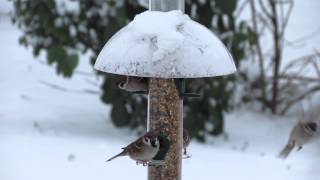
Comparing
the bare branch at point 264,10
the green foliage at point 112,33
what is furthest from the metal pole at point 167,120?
the bare branch at point 264,10

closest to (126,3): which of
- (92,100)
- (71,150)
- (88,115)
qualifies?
(71,150)

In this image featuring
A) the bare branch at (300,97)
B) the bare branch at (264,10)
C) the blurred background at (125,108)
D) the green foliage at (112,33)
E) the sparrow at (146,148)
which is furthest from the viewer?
the bare branch at (300,97)

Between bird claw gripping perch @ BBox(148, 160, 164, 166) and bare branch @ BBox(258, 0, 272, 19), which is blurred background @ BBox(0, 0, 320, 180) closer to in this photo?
bare branch @ BBox(258, 0, 272, 19)

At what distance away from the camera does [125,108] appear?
22.0 ft

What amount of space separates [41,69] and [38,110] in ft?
7.95

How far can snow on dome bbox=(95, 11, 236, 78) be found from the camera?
2.69m

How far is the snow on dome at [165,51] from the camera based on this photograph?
2.69 metres

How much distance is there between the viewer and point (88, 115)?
25.1 feet

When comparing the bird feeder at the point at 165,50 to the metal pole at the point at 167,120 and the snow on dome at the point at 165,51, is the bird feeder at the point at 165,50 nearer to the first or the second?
the snow on dome at the point at 165,51

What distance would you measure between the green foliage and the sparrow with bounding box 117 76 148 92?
292 centimetres

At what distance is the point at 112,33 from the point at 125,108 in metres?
0.89

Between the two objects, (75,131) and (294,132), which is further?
(75,131)

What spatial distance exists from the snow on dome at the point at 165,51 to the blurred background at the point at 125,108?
1789mm

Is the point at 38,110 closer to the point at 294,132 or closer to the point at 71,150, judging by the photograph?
the point at 71,150
